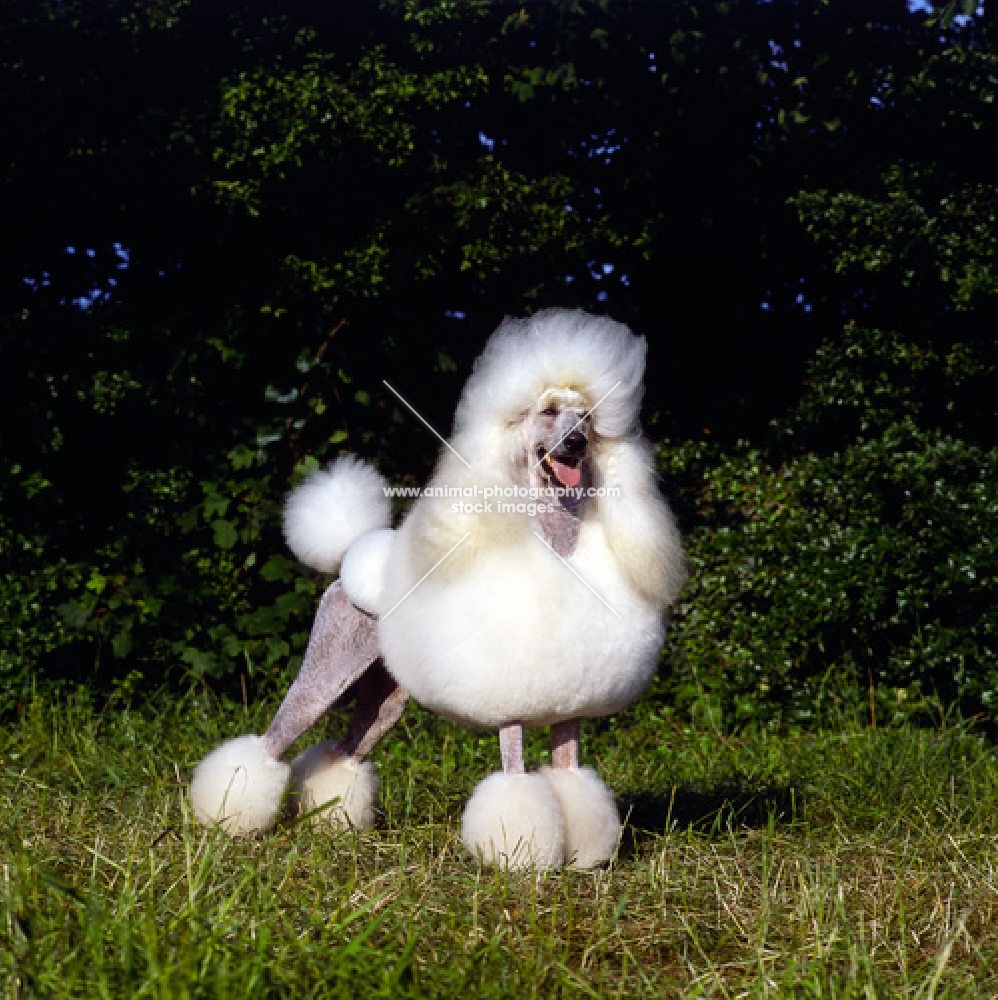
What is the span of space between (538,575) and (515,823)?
56 cm

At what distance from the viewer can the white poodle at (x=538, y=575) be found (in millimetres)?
2715

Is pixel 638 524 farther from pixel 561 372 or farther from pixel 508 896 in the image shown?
pixel 508 896

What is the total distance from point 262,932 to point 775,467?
13.2 ft

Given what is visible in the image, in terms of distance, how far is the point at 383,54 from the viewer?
203 inches

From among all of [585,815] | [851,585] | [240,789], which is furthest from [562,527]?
[851,585]

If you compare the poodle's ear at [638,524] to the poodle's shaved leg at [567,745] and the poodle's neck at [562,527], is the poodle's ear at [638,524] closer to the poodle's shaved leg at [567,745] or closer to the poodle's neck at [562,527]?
the poodle's neck at [562,527]

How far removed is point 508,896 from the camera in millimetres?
→ 2619

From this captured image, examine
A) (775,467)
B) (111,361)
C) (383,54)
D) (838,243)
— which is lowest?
(775,467)

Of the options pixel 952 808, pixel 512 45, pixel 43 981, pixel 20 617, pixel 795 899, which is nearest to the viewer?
pixel 43 981

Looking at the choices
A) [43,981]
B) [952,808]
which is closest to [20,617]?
[43,981]

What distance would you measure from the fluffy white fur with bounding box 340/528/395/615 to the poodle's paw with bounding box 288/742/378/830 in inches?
19.2

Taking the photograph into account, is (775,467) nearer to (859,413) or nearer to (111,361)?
(859,413)

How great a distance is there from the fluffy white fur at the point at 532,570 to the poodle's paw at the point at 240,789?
53 cm

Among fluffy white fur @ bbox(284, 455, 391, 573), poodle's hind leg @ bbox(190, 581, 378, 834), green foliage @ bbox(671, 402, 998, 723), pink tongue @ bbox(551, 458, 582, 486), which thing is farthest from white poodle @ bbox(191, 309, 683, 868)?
green foliage @ bbox(671, 402, 998, 723)
